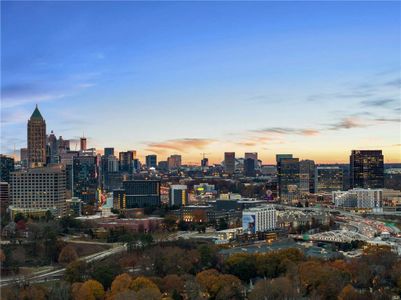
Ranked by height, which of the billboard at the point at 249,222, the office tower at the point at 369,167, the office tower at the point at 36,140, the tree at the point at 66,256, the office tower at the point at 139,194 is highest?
the office tower at the point at 36,140

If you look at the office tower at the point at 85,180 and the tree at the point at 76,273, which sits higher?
the office tower at the point at 85,180

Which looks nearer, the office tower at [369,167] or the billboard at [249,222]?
the billboard at [249,222]

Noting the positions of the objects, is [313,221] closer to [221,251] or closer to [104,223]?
[104,223]

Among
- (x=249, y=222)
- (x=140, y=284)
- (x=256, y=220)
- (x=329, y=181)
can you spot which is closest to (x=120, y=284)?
(x=140, y=284)

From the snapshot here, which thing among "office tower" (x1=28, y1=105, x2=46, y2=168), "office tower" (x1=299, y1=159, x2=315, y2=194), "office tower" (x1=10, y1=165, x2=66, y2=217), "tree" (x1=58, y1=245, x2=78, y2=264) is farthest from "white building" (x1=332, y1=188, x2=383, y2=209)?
"tree" (x1=58, y1=245, x2=78, y2=264)

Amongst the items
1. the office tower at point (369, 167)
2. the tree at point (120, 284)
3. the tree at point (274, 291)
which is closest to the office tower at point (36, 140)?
the office tower at point (369, 167)

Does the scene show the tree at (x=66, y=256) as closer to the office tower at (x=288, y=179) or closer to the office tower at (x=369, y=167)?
the office tower at (x=288, y=179)

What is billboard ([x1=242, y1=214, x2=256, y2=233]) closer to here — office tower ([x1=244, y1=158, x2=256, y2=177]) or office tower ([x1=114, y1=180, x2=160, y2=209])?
office tower ([x1=114, y1=180, x2=160, y2=209])
